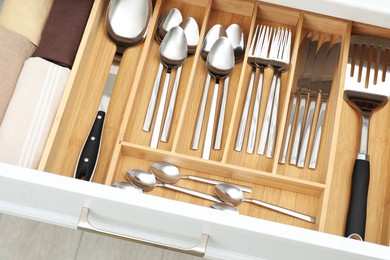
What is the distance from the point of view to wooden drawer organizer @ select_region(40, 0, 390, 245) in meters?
0.99

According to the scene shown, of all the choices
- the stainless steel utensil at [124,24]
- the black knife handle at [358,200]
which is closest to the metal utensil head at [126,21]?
Answer: the stainless steel utensil at [124,24]

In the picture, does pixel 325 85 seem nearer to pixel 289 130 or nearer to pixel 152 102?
pixel 289 130

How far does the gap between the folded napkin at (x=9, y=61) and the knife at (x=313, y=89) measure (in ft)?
1.69

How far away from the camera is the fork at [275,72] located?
1.05 m

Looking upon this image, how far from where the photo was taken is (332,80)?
1.07 metres

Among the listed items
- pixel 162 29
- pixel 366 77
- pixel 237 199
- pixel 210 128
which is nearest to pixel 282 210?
pixel 237 199

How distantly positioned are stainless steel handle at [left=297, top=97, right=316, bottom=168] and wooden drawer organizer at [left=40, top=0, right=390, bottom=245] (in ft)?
0.05

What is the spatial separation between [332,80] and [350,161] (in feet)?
0.50

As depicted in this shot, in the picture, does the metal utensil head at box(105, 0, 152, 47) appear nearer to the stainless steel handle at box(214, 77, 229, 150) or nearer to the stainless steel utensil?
the stainless steel utensil

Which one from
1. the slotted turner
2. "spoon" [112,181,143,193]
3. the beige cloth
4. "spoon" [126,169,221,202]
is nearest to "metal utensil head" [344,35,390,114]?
the slotted turner

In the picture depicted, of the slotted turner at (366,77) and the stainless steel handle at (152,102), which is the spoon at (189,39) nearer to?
the stainless steel handle at (152,102)

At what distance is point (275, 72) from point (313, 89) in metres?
0.08

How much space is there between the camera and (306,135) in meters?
1.05

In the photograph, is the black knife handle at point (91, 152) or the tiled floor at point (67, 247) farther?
the tiled floor at point (67, 247)
